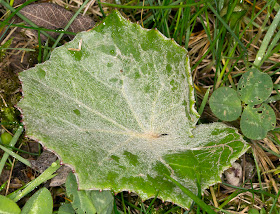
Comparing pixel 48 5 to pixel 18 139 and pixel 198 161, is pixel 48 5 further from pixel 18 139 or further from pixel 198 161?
pixel 198 161

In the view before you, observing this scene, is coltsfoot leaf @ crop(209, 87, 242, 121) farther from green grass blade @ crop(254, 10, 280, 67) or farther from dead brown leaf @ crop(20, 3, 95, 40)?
dead brown leaf @ crop(20, 3, 95, 40)

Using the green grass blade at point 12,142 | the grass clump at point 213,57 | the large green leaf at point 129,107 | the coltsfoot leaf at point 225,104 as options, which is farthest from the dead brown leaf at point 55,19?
the coltsfoot leaf at point 225,104

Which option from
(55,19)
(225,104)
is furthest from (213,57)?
(55,19)

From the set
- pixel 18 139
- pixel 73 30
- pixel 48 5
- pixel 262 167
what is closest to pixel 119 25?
pixel 73 30

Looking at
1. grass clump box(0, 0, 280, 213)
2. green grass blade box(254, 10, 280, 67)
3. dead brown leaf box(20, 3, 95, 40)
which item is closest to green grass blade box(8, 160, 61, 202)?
grass clump box(0, 0, 280, 213)

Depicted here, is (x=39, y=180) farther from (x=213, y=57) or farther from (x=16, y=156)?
(x=213, y=57)

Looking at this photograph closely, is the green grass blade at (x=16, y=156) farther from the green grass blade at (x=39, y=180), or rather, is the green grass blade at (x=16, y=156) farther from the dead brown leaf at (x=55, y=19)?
the dead brown leaf at (x=55, y=19)

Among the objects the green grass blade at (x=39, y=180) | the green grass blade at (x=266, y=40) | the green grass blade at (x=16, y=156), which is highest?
the green grass blade at (x=266, y=40)
